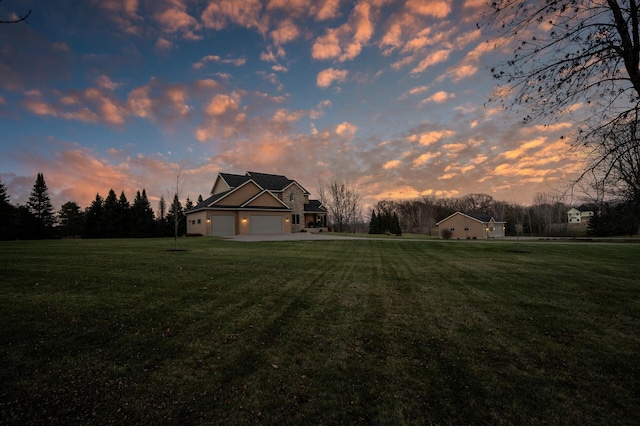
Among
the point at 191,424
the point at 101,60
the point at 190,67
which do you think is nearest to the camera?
Result: the point at 191,424

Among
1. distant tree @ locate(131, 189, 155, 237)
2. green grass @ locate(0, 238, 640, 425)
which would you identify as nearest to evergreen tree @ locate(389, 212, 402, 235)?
distant tree @ locate(131, 189, 155, 237)

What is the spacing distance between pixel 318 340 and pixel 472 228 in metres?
51.2

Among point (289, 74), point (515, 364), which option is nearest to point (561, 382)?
Answer: point (515, 364)

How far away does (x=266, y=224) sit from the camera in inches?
1293

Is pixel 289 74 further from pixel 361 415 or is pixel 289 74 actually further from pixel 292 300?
pixel 361 415

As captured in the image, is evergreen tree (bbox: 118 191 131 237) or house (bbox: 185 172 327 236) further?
evergreen tree (bbox: 118 191 131 237)

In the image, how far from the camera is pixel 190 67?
16625mm

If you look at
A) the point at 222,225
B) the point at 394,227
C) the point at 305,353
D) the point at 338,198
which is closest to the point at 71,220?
the point at 222,225

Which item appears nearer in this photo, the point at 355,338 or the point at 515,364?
the point at 515,364

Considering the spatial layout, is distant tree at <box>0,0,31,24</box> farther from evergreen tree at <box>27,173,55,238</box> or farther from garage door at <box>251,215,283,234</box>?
evergreen tree at <box>27,173,55,238</box>

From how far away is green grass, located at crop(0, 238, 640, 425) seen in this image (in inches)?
112

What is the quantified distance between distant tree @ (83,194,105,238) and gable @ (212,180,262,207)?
21868 mm

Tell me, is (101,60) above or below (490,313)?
above

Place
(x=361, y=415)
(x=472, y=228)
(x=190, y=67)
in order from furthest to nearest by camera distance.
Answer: (x=472, y=228) < (x=190, y=67) < (x=361, y=415)
